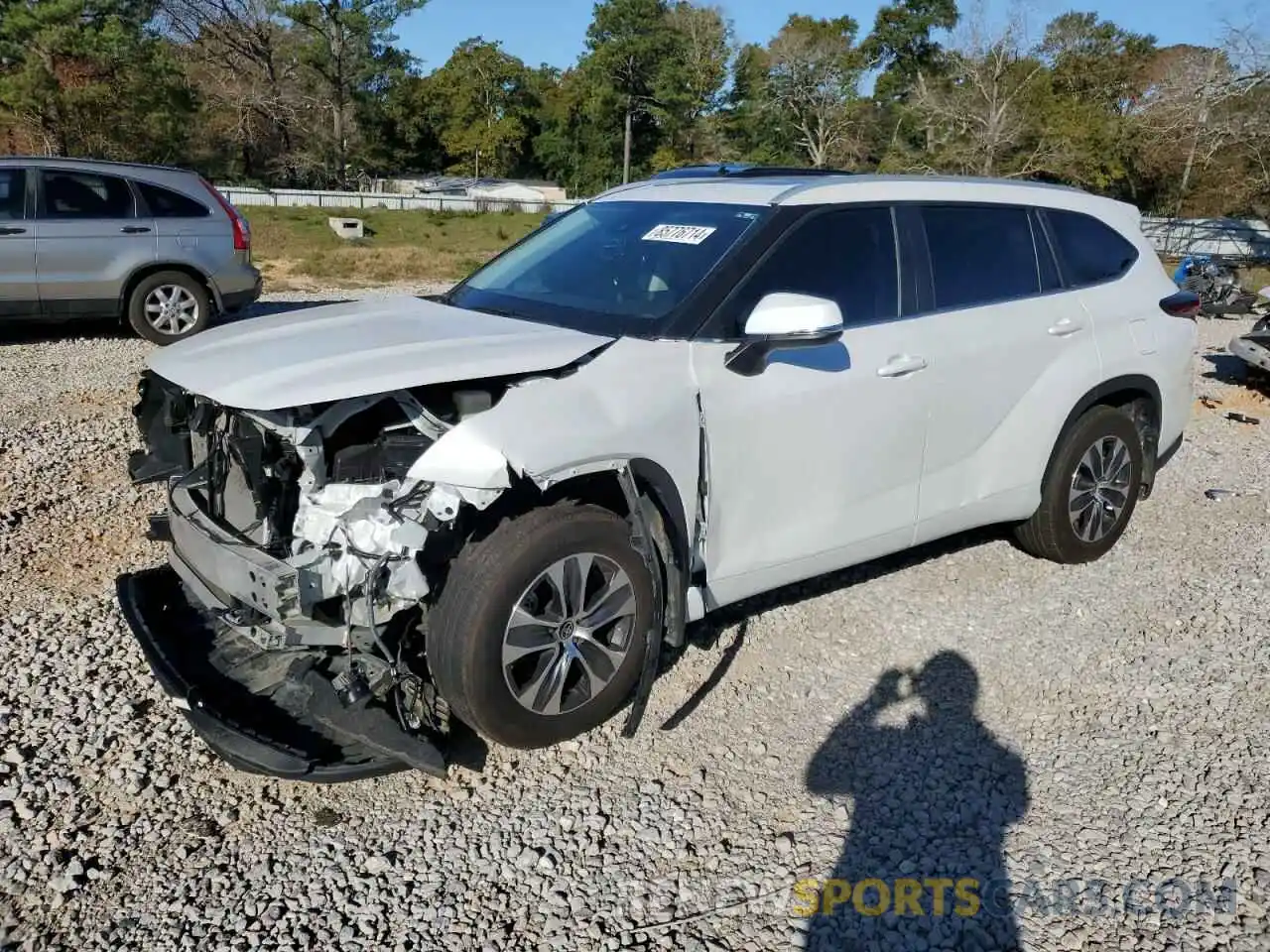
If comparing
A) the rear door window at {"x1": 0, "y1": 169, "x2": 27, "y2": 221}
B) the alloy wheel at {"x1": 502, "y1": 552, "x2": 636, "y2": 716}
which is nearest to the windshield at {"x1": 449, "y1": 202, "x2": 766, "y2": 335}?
the alloy wheel at {"x1": 502, "y1": 552, "x2": 636, "y2": 716}

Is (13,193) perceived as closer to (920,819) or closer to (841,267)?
(841,267)

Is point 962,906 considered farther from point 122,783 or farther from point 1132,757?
point 122,783

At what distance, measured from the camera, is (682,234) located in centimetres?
401

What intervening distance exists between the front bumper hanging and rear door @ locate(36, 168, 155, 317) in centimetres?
721

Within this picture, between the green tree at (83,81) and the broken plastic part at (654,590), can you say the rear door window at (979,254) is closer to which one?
the broken plastic part at (654,590)

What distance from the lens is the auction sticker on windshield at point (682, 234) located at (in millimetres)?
3928

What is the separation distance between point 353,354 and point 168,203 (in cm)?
801

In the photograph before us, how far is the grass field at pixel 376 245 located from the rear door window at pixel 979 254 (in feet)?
41.5

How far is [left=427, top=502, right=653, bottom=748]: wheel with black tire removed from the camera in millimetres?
3039

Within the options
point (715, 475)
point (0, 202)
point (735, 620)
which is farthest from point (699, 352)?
point (0, 202)

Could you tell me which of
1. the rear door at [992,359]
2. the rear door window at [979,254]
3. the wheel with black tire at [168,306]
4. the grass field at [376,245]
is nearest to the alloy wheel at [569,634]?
the rear door at [992,359]

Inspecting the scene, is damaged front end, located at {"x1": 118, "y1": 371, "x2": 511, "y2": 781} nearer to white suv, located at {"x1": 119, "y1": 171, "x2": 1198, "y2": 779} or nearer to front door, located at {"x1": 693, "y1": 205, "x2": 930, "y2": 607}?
white suv, located at {"x1": 119, "y1": 171, "x2": 1198, "y2": 779}

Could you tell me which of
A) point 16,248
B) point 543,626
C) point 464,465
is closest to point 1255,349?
point 543,626

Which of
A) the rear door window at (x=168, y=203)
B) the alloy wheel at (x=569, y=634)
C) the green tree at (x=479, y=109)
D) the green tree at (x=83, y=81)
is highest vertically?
the green tree at (x=479, y=109)
